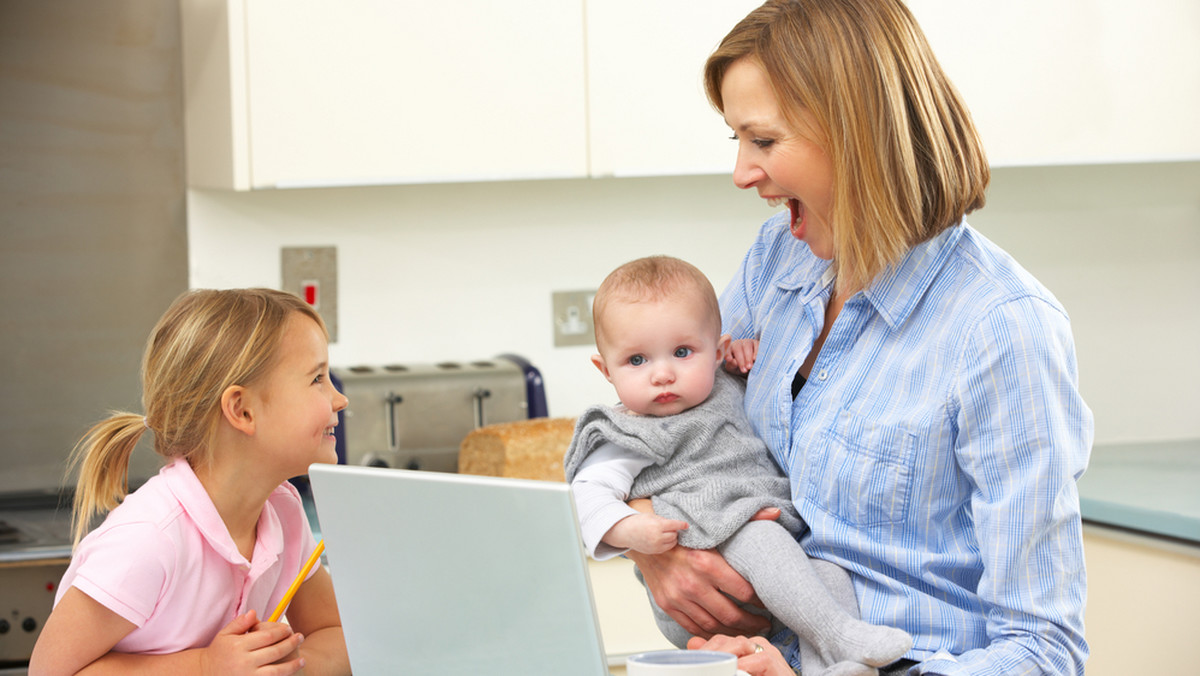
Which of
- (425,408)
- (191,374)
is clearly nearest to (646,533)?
(191,374)

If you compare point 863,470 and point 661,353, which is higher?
point 661,353

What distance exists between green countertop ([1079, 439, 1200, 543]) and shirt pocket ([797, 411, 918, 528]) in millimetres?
1062

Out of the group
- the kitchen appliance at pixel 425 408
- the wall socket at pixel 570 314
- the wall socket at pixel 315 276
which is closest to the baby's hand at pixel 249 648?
the kitchen appliance at pixel 425 408

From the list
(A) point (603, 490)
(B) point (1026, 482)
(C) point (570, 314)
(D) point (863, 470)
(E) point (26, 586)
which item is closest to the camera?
(B) point (1026, 482)

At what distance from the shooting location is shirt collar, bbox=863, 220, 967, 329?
3.37 ft

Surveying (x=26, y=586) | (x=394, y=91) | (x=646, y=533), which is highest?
(x=394, y=91)

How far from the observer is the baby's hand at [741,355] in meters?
1.23

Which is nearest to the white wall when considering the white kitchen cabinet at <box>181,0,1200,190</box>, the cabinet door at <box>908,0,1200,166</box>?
the white kitchen cabinet at <box>181,0,1200,190</box>

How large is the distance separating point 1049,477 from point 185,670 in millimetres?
784

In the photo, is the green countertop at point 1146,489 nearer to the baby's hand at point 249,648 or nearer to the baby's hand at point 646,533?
the baby's hand at point 646,533

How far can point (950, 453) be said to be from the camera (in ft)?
3.21

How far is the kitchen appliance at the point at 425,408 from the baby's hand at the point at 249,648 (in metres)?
1.10

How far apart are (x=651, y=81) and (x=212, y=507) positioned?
1.31 m

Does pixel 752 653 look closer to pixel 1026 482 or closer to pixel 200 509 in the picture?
pixel 1026 482
